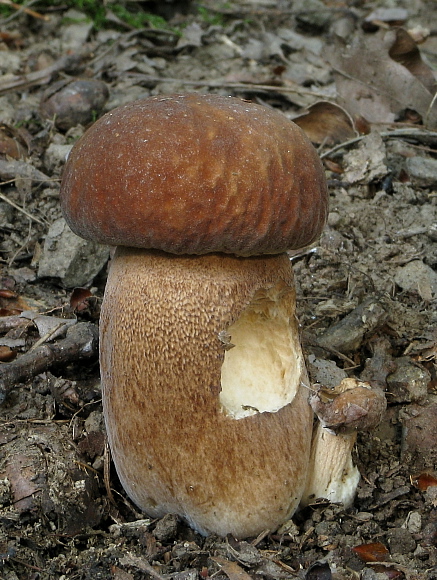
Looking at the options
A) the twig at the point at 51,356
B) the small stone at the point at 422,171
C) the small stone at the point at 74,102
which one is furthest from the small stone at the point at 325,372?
the small stone at the point at 74,102

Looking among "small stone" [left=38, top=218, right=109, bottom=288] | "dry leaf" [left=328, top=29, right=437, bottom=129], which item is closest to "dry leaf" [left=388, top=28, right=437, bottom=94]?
"dry leaf" [left=328, top=29, right=437, bottom=129]

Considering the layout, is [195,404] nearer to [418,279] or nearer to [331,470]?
[331,470]

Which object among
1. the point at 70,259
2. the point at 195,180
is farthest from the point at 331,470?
the point at 70,259

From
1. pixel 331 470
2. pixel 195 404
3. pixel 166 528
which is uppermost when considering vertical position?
pixel 195 404

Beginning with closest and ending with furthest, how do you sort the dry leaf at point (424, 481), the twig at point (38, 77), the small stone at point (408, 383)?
1. the dry leaf at point (424, 481)
2. the small stone at point (408, 383)
3. the twig at point (38, 77)

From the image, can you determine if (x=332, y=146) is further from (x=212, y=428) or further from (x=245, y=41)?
(x=212, y=428)

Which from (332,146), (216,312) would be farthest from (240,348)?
(332,146)

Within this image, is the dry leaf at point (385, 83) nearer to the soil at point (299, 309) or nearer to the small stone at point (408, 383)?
the soil at point (299, 309)
